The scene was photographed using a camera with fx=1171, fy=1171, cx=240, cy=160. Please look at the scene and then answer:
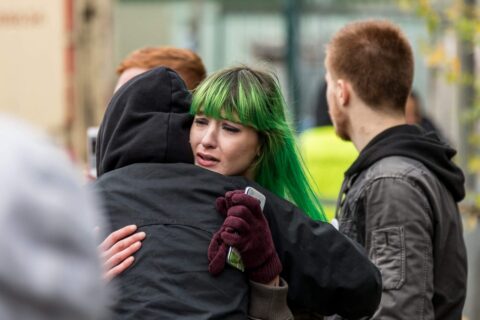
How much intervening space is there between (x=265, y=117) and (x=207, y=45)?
827 centimetres

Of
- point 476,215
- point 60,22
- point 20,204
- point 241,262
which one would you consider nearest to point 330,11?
point 60,22

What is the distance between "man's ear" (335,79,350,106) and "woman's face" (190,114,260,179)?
85 cm

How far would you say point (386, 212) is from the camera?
356 cm

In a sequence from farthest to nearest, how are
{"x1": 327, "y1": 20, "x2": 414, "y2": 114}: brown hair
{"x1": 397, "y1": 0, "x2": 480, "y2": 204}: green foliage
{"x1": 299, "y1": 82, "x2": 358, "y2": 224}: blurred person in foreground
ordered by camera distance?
1. {"x1": 397, "y1": 0, "x2": 480, "y2": 204}: green foliage
2. {"x1": 299, "y1": 82, "x2": 358, "y2": 224}: blurred person in foreground
3. {"x1": 327, "y1": 20, "x2": 414, "y2": 114}: brown hair

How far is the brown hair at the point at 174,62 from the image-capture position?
169 inches

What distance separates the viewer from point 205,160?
3.08 meters

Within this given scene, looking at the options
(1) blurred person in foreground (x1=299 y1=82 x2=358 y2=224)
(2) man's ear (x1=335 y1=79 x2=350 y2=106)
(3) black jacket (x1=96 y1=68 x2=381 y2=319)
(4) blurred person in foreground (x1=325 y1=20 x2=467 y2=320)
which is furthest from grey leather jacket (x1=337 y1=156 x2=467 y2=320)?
(1) blurred person in foreground (x1=299 y1=82 x2=358 y2=224)

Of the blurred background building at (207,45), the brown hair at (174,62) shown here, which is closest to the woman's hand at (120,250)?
the brown hair at (174,62)

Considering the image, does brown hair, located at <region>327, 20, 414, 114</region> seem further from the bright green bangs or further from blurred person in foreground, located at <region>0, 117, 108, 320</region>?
blurred person in foreground, located at <region>0, 117, 108, 320</region>

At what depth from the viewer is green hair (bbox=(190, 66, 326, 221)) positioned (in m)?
3.08

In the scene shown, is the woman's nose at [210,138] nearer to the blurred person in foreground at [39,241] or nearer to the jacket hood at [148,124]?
the jacket hood at [148,124]

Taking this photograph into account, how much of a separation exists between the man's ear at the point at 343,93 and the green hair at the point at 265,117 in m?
0.66

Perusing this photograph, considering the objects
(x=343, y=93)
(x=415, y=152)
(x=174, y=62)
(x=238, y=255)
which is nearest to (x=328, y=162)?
(x=174, y=62)

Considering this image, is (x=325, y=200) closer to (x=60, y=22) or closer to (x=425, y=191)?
(x=425, y=191)
